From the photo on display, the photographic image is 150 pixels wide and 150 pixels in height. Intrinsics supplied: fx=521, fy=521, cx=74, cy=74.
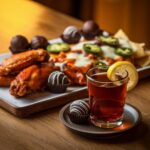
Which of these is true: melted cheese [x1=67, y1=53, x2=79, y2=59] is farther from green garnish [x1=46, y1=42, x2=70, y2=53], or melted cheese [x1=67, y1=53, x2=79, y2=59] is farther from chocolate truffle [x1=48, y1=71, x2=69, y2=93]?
chocolate truffle [x1=48, y1=71, x2=69, y2=93]

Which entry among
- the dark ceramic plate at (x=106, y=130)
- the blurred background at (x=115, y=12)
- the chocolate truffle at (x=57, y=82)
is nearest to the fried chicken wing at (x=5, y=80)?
the chocolate truffle at (x=57, y=82)

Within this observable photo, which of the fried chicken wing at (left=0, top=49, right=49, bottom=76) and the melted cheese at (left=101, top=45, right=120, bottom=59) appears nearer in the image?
the fried chicken wing at (left=0, top=49, right=49, bottom=76)

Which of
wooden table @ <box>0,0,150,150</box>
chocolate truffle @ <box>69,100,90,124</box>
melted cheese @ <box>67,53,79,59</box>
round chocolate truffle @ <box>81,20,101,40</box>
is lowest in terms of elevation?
wooden table @ <box>0,0,150,150</box>

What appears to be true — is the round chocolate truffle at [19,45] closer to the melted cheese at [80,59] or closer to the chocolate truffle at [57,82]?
the melted cheese at [80,59]

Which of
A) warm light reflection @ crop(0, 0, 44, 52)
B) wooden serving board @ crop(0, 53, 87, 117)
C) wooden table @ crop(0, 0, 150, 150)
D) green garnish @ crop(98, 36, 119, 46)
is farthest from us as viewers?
warm light reflection @ crop(0, 0, 44, 52)

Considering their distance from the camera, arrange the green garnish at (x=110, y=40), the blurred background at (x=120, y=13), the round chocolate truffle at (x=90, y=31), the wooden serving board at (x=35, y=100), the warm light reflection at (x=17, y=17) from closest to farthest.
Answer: the wooden serving board at (x=35, y=100)
the green garnish at (x=110, y=40)
the round chocolate truffle at (x=90, y=31)
the warm light reflection at (x=17, y=17)
the blurred background at (x=120, y=13)

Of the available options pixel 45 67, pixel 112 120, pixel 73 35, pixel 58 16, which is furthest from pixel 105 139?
pixel 58 16

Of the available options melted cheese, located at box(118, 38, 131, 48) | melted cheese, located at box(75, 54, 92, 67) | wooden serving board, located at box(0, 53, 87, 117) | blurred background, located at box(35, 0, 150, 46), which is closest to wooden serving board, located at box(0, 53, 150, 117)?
wooden serving board, located at box(0, 53, 87, 117)
